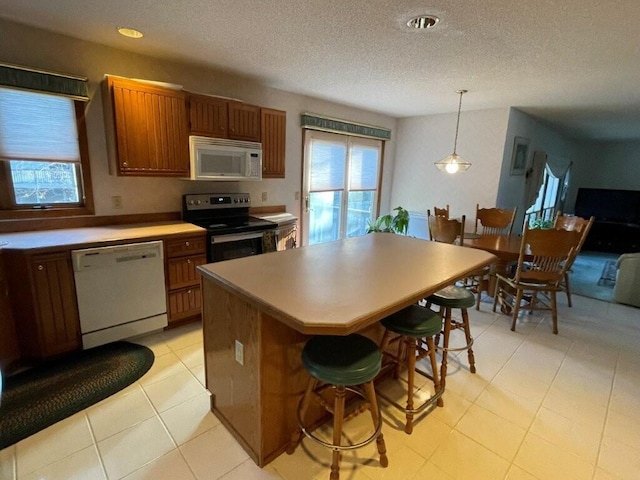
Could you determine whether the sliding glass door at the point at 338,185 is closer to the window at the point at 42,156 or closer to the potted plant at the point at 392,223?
the potted plant at the point at 392,223

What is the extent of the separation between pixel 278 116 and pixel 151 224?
69.9 inches

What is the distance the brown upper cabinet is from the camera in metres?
2.92

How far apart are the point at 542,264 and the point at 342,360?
2.66m

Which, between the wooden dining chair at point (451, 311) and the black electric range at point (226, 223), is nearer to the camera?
the wooden dining chair at point (451, 311)

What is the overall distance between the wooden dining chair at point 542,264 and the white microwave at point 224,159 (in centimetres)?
273

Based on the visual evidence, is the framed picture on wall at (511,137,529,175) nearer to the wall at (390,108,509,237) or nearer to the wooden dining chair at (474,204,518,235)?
the wall at (390,108,509,237)

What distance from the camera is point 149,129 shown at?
266 centimetres

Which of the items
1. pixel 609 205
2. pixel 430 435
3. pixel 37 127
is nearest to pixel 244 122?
pixel 37 127

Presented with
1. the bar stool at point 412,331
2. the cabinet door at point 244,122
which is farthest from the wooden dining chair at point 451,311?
the cabinet door at point 244,122

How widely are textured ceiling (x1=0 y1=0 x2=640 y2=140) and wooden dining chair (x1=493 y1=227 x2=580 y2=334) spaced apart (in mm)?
1413

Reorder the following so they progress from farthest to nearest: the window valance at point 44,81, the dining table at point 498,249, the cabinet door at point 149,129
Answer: the dining table at point 498,249
the cabinet door at point 149,129
the window valance at point 44,81

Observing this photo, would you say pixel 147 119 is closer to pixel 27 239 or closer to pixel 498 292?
pixel 27 239

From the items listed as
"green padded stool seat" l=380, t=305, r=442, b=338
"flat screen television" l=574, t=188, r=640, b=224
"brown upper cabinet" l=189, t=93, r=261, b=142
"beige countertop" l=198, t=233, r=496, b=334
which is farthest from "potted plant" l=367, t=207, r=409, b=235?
"flat screen television" l=574, t=188, r=640, b=224

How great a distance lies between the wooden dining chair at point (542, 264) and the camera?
111 inches
